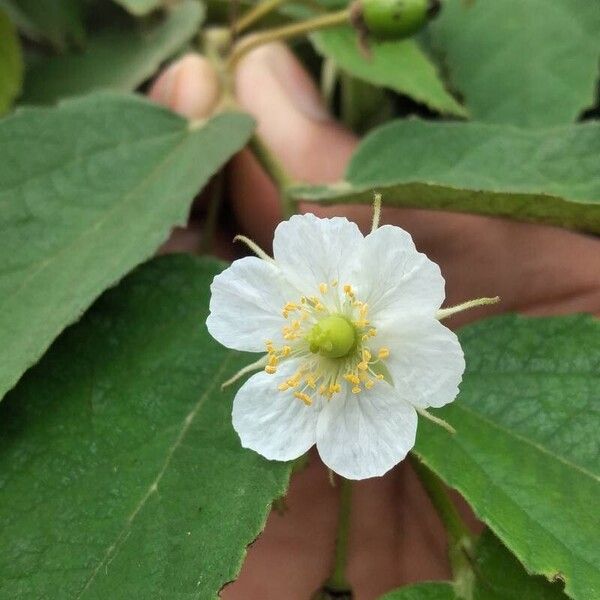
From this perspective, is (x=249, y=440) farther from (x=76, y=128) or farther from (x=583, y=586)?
(x=76, y=128)

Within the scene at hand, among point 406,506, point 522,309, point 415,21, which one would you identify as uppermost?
point 415,21

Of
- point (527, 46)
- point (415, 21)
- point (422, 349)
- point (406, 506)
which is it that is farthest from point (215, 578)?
point (527, 46)

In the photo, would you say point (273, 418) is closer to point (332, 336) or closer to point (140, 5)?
point (332, 336)

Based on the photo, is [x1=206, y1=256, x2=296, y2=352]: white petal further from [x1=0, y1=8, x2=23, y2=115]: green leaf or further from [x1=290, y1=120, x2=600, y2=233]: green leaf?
[x1=0, y1=8, x2=23, y2=115]: green leaf

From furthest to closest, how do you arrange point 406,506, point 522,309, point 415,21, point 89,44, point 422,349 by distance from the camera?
1. point 89,44
2. point 406,506
3. point 522,309
4. point 415,21
5. point 422,349

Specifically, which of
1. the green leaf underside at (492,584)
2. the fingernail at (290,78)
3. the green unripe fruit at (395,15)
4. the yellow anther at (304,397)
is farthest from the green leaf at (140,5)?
the green leaf underside at (492,584)

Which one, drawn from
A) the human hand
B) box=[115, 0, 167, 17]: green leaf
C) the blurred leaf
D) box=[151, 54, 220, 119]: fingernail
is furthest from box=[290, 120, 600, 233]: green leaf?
the blurred leaf
